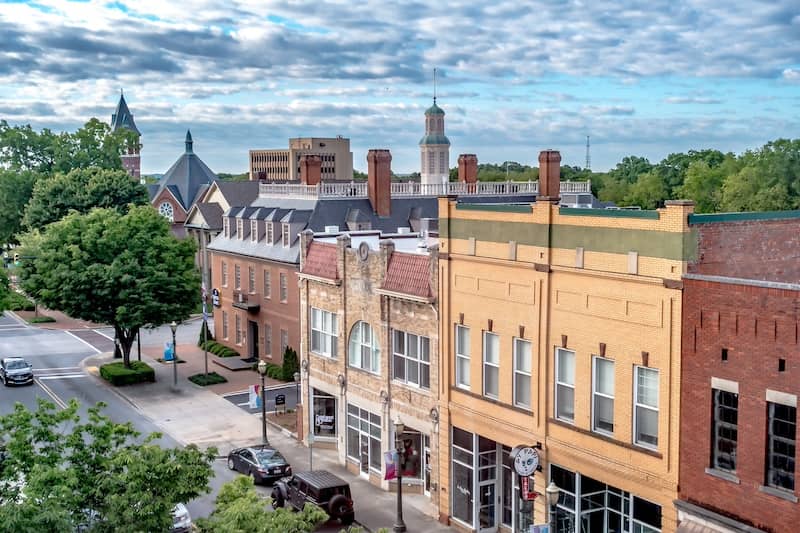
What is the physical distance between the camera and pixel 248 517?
17.3m

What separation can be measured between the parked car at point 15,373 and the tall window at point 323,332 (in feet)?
69.4

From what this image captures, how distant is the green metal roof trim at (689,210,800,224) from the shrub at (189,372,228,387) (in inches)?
1366

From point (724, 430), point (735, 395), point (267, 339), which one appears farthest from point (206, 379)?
point (735, 395)

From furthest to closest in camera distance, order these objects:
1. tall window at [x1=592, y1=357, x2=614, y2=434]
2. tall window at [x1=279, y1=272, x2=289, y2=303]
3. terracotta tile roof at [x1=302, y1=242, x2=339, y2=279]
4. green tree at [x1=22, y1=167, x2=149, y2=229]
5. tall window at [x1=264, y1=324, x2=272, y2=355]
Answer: green tree at [x1=22, y1=167, x2=149, y2=229] → tall window at [x1=264, y1=324, x2=272, y2=355] → tall window at [x1=279, y1=272, x2=289, y2=303] → terracotta tile roof at [x1=302, y1=242, x2=339, y2=279] → tall window at [x1=592, y1=357, x2=614, y2=434]

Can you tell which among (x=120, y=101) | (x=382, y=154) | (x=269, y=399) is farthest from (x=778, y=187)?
(x=120, y=101)

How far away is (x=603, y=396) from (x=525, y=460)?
2764mm

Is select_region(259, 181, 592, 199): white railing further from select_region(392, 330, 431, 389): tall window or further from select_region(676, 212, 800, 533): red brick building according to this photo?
select_region(676, 212, 800, 533): red brick building

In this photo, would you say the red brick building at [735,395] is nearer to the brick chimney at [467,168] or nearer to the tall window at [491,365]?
the tall window at [491,365]

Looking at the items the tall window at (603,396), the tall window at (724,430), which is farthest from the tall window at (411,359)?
the tall window at (724,430)

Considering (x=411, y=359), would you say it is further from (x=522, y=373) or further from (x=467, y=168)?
(x=467, y=168)

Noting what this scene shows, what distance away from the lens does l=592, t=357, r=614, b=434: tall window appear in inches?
945

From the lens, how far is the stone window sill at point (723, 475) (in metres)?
20.5

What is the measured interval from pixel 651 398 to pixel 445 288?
28.8 ft

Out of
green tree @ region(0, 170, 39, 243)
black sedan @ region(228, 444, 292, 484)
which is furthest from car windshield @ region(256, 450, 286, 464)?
green tree @ region(0, 170, 39, 243)
